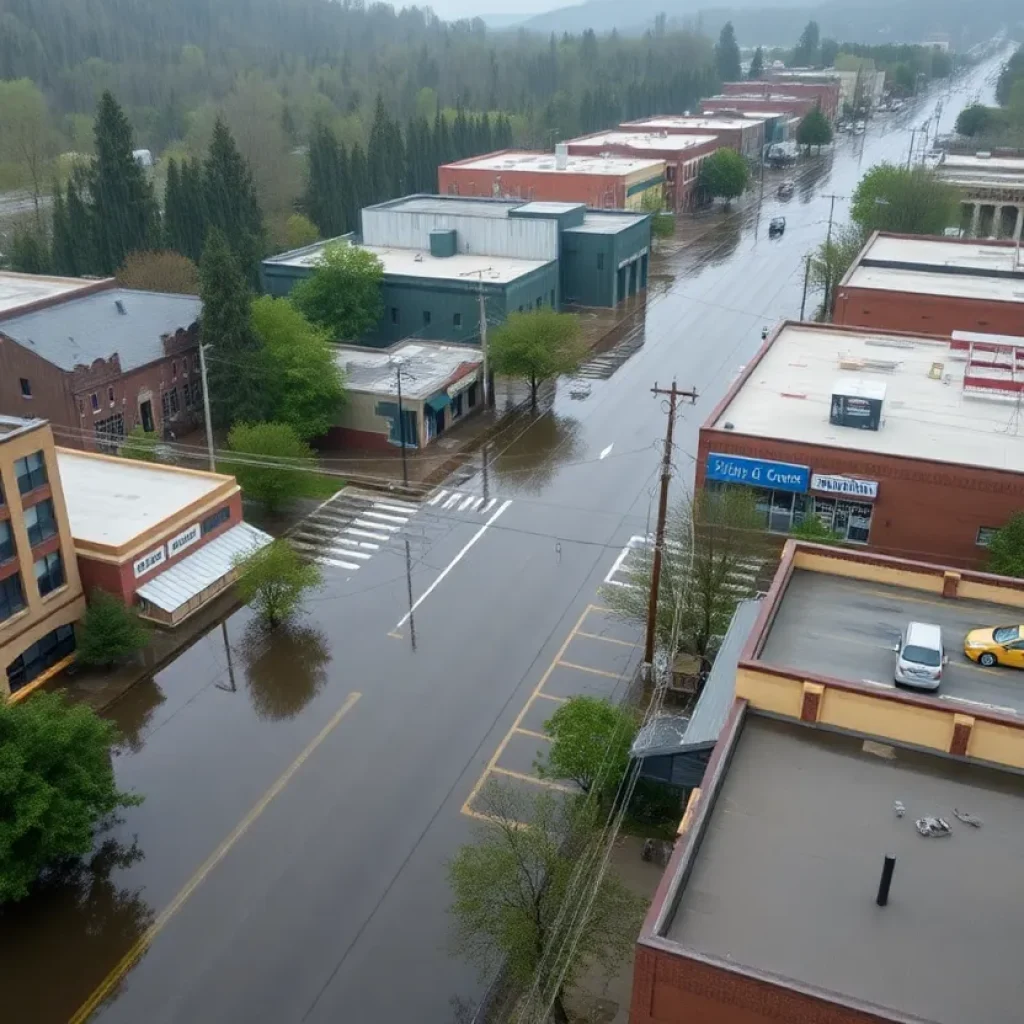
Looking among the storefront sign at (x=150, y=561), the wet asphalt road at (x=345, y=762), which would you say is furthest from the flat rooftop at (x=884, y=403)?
the storefront sign at (x=150, y=561)

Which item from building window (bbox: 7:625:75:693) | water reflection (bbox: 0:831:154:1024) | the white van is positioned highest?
the white van

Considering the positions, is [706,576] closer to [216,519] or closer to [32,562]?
[216,519]

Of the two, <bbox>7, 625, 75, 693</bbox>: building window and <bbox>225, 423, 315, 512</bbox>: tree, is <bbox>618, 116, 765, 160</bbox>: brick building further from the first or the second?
<bbox>7, 625, 75, 693</bbox>: building window

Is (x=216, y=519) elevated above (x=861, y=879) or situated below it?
below

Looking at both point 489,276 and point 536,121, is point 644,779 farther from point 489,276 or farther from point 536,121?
point 536,121

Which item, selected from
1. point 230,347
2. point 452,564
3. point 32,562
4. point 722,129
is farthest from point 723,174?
point 32,562

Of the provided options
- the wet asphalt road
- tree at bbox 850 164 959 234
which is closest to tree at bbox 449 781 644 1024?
the wet asphalt road
